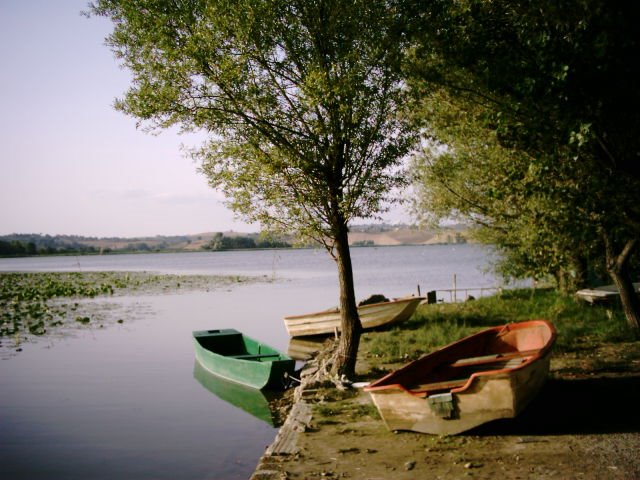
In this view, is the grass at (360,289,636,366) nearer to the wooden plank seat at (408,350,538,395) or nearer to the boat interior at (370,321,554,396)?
the boat interior at (370,321,554,396)

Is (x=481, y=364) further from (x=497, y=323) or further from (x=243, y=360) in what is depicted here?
(x=497, y=323)

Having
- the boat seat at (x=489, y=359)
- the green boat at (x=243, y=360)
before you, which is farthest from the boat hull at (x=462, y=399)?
the green boat at (x=243, y=360)

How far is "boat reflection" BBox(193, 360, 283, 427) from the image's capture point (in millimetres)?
13875

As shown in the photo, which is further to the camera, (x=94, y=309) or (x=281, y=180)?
(x=94, y=309)

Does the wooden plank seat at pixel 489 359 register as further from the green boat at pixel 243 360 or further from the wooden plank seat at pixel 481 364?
the green boat at pixel 243 360

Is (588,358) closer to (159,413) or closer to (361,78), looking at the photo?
(361,78)

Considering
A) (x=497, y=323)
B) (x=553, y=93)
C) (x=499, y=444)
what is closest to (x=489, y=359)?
(x=499, y=444)

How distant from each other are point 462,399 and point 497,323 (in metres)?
12.1

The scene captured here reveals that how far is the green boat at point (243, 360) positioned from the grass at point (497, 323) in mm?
2617

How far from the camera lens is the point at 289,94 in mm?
11703

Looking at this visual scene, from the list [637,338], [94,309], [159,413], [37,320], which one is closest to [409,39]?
[637,338]

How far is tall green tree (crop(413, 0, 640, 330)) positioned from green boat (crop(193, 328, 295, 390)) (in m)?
7.98

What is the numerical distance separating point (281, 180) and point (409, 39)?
421cm

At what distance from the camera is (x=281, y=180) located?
1192cm
